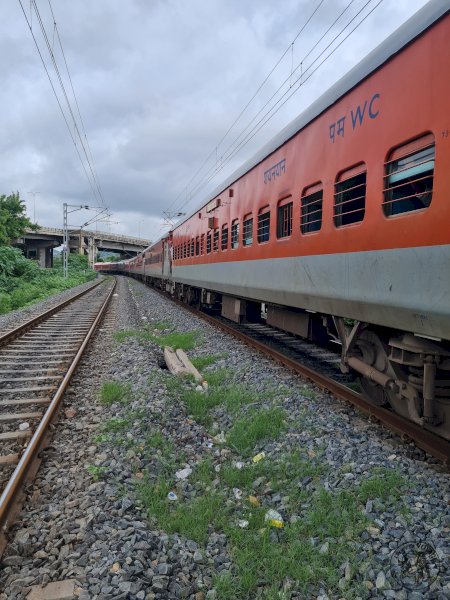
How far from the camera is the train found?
11.3 feet

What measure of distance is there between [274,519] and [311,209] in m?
3.86

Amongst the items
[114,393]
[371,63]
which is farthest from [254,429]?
[371,63]

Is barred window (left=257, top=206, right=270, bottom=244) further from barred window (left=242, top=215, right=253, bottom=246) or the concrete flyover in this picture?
the concrete flyover

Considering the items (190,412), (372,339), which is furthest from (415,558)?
(190,412)

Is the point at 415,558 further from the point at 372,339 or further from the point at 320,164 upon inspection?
the point at 320,164

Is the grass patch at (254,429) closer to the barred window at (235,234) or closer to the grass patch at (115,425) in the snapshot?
the grass patch at (115,425)

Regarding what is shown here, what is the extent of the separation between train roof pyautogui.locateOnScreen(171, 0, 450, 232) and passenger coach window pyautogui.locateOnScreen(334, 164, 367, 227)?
869 millimetres

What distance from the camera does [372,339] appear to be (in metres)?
4.83

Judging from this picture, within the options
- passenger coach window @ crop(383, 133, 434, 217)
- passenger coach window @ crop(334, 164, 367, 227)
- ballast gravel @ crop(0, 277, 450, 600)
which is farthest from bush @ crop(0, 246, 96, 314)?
passenger coach window @ crop(383, 133, 434, 217)

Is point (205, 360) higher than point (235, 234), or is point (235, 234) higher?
point (235, 234)

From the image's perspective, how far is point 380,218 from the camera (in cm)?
412

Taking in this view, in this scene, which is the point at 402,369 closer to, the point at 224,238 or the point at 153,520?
the point at 153,520

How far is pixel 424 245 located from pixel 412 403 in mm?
1465

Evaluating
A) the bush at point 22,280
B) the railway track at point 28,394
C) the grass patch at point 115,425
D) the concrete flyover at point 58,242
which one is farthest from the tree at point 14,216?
the grass patch at point 115,425
